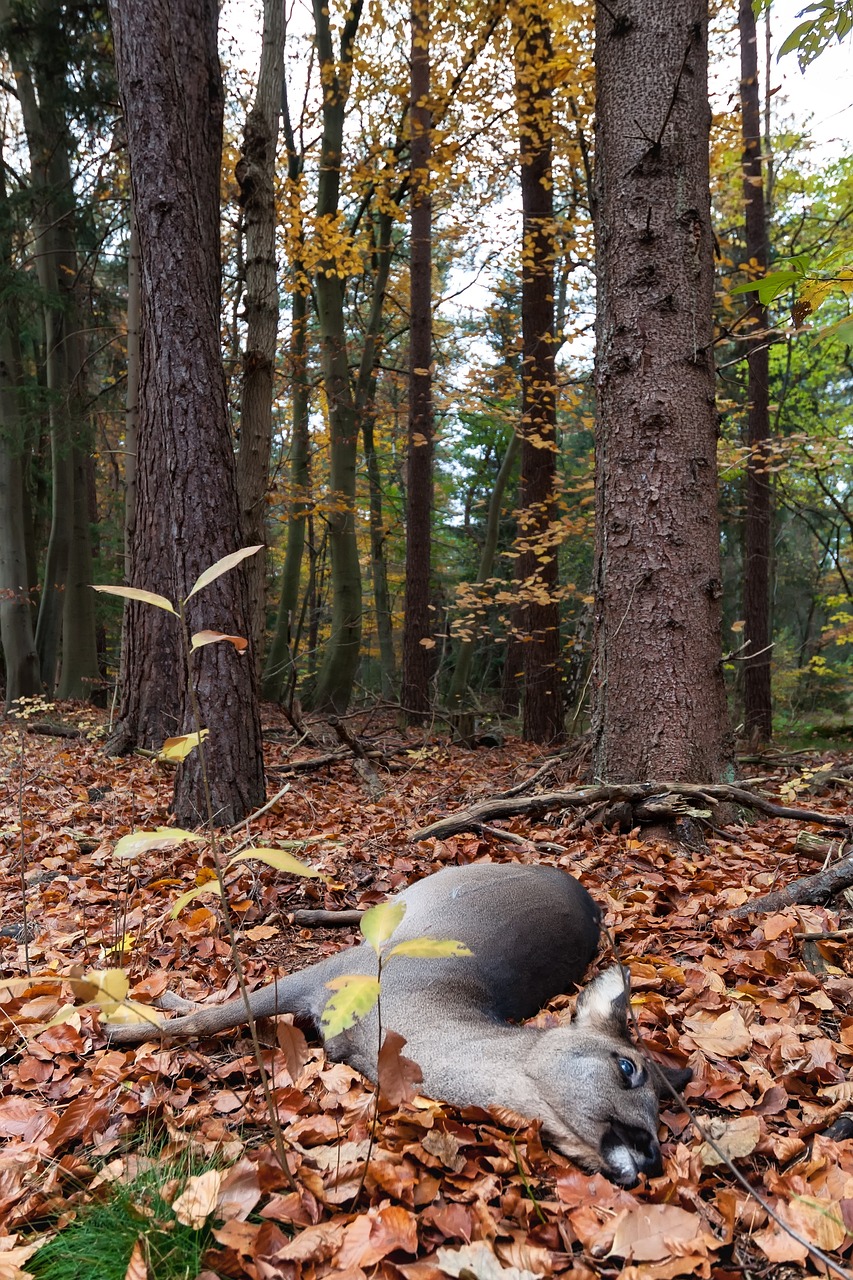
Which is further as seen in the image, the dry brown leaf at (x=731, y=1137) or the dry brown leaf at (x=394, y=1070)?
the dry brown leaf at (x=731, y=1137)

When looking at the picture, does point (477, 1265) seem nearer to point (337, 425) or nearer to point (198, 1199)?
point (198, 1199)

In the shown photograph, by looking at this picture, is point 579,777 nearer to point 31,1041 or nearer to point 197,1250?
point 31,1041

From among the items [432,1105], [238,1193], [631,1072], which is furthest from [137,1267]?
[631,1072]

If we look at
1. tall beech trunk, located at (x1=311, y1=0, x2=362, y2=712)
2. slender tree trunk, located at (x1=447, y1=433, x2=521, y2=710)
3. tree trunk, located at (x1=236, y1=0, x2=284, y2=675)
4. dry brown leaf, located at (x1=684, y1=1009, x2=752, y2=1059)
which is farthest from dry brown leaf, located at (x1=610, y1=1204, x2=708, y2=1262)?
slender tree trunk, located at (x1=447, y1=433, x2=521, y2=710)

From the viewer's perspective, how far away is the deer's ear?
261 cm

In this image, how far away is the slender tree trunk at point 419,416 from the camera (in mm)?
14375

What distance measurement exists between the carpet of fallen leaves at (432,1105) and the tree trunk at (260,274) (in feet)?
17.5

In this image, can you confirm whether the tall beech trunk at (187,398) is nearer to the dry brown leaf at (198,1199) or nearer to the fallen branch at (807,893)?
the fallen branch at (807,893)

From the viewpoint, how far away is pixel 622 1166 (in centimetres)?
226

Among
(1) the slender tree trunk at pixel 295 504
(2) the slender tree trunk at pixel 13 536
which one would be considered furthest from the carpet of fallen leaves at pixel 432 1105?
(2) the slender tree trunk at pixel 13 536

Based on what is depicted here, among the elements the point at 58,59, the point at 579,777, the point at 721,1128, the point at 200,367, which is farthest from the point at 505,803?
the point at 58,59

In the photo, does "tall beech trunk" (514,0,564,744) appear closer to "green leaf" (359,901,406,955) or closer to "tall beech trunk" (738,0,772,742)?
"tall beech trunk" (738,0,772,742)

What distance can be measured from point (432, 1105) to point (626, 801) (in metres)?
3.16

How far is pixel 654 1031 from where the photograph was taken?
10.1 ft
